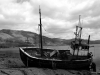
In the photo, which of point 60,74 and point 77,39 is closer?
point 60,74

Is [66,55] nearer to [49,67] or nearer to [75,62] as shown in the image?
[75,62]

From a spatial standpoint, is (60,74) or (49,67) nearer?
(60,74)

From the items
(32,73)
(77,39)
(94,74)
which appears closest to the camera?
(32,73)

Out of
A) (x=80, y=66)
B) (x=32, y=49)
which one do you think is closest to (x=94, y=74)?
(x=80, y=66)

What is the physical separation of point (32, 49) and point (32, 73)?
13.7 metres

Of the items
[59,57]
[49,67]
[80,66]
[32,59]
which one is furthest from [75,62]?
[32,59]

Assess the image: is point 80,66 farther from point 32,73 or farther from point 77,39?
point 32,73

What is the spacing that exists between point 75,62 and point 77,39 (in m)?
7.05

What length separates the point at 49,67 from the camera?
76.3 ft

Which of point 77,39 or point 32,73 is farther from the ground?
point 77,39

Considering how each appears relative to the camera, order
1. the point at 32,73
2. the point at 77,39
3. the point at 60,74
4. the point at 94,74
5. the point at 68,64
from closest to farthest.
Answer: the point at 32,73 → the point at 60,74 → the point at 94,74 → the point at 68,64 → the point at 77,39

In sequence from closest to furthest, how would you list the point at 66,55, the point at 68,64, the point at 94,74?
the point at 94,74 → the point at 68,64 → the point at 66,55

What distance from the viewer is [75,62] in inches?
989

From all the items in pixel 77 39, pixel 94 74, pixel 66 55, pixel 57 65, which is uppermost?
pixel 77 39
